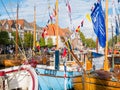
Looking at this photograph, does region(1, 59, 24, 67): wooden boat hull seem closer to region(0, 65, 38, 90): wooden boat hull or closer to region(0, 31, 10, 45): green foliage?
region(0, 31, 10, 45): green foliage

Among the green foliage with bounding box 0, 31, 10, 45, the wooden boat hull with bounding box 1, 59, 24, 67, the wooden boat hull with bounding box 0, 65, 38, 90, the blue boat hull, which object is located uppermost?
the green foliage with bounding box 0, 31, 10, 45

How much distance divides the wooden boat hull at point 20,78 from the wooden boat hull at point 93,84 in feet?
20.6

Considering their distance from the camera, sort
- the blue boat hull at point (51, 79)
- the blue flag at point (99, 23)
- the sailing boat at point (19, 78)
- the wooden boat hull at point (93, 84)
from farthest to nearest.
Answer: the blue boat hull at point (51, 79) < the blue flag at point (99, 23) < the wooden boat hull at point (93, 84) < the sailing boat at point (19, 78)

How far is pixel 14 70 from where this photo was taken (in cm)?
1361

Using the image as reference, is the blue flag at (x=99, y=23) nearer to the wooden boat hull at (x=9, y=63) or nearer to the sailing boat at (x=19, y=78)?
the sailing boat at (x=19, y=78)

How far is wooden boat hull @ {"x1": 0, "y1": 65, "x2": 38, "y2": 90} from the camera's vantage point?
13.2 m

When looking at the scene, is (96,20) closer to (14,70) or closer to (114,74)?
(114,74)

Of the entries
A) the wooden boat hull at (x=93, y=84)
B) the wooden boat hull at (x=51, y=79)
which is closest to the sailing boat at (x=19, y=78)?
the wooden boat hull at (x=93, y=84)

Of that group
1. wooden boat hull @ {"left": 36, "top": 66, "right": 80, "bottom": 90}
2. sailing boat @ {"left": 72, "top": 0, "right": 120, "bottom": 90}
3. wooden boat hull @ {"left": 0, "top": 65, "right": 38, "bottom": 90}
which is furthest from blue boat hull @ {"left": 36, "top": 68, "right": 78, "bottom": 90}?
wooden boat hull @ {"left": 0, "top": 65, "right": 38, "bottom": 90}

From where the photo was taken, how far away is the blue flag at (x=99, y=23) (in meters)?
20.5

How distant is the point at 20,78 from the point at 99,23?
8.51 m

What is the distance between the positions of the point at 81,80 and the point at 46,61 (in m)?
18.6

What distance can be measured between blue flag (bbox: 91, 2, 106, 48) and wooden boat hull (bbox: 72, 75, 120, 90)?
231cm

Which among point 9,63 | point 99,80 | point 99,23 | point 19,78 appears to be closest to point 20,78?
point 19,78
